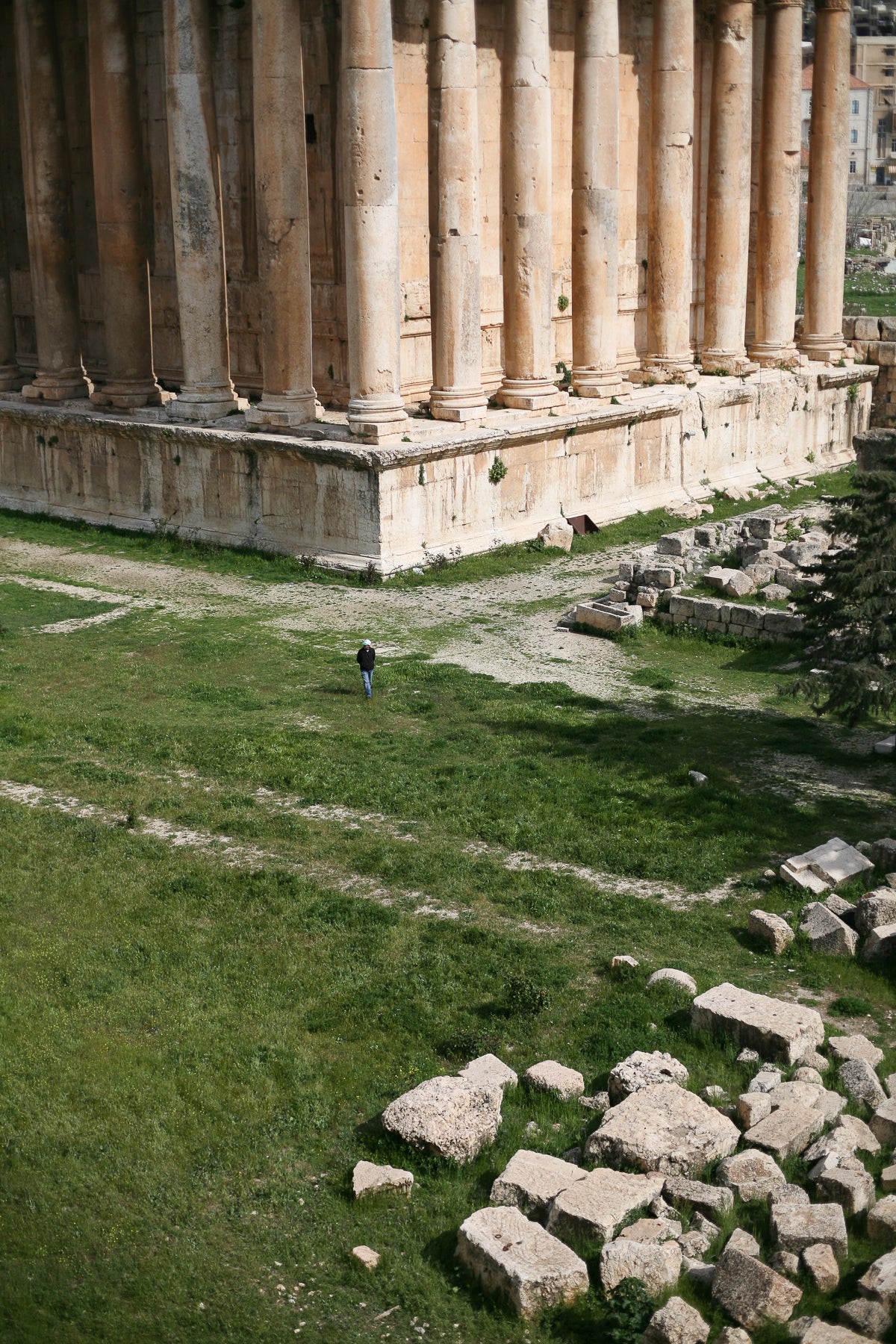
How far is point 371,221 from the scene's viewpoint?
22516mm

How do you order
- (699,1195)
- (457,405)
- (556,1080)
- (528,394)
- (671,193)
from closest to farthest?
(699,1195) → (556,1080) → (457,405) → (528,394) → (671,193)

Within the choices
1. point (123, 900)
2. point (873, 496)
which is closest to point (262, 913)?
point (123, 900)

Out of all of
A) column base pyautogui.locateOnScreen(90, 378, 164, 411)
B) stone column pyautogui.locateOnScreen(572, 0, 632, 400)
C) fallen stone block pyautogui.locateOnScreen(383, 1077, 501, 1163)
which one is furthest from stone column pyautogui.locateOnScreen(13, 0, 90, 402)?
fallen stone block pyautogui.locateOnScreen(383, 1077, 501, 1163)

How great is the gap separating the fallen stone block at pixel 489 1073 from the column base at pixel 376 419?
538 inches

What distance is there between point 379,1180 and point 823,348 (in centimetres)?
2711

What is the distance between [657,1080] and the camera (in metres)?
10.1

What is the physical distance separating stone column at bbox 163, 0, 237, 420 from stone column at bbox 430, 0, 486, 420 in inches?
135

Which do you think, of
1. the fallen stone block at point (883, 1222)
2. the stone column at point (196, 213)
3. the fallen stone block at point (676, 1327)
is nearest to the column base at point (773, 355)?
the stone column at point (196, 213)

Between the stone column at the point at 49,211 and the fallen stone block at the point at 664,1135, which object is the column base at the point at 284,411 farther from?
the fallen stone block at the point at 664,1135

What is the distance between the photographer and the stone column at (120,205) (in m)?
26.6

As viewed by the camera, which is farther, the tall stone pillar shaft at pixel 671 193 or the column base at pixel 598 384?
the tall stone pillar shaft at pixel 671 193

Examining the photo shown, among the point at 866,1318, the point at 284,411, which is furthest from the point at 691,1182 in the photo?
Answer: the point at 284,411

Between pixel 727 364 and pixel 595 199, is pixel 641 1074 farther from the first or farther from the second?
pixel 727 364

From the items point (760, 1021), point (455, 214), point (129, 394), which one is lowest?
point (760, 1021)
